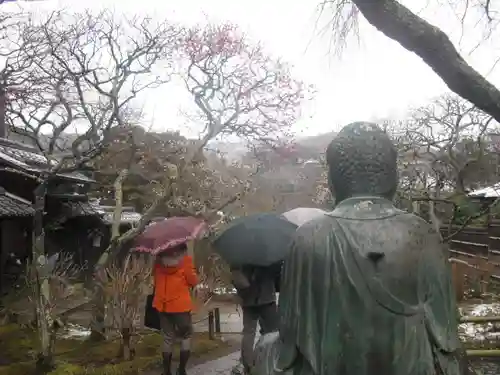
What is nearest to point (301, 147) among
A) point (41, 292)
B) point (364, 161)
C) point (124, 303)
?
Answer: point (124, 303)

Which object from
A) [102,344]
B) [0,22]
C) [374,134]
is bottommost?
[102,344]

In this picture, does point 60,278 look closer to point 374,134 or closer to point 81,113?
point 81,113

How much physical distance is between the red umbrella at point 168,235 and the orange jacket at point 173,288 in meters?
0.28

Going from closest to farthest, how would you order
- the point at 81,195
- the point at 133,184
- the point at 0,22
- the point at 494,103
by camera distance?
the point at 494,103
the point at 0,22
the point at 81,195
the point at 133,184

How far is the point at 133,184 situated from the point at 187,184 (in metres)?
5.13

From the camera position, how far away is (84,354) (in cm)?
908

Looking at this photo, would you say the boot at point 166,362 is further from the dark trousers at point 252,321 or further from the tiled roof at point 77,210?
the tiled roof at point 77,210

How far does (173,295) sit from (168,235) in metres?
0.82

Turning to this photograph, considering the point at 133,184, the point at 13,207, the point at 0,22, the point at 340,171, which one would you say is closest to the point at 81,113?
the point at 0,22

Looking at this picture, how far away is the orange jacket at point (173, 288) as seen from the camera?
21.7 ft

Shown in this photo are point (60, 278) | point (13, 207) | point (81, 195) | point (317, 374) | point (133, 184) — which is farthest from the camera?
point (133, 184)

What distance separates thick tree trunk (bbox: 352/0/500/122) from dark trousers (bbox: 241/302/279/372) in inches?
124

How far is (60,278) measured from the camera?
34.7ft

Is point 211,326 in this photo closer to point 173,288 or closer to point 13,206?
point 173,288
